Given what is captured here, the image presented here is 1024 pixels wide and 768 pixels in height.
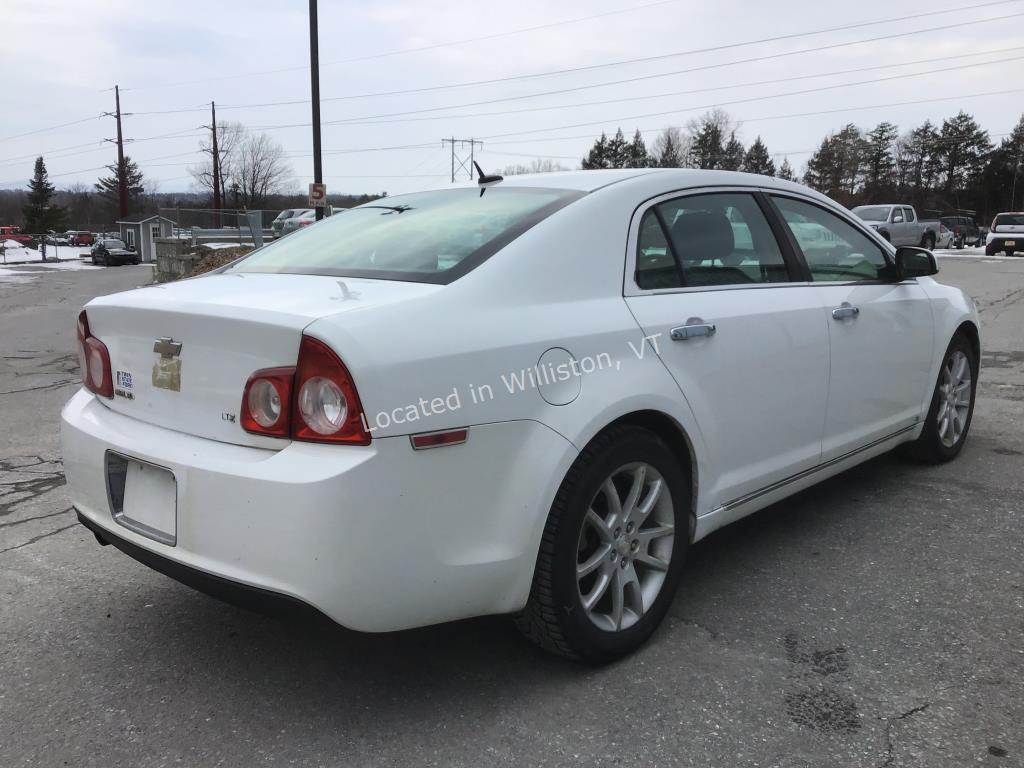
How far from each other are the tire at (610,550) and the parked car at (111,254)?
42.9m

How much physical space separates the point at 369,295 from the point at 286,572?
2.51 feet

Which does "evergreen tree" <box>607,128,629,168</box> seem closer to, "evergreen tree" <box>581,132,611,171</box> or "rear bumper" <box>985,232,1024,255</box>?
"evergreen tree" <box>581,132,611,171</box>

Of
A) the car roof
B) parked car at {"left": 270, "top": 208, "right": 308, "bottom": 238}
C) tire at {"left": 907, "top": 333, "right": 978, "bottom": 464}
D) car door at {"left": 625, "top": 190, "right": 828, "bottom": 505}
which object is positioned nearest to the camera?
car door at {"left": 625, "top": 190, "right": 828, "bottom": 505}

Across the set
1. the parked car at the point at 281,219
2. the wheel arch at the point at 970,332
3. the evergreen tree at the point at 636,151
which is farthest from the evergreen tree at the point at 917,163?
the wheel arch at the point at 970,332

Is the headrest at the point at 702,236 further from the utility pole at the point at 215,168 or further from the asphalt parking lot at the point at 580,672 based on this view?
the utility pole at the point at 215,168

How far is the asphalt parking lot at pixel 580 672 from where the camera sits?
7.23 feet

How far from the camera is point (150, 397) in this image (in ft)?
8.08

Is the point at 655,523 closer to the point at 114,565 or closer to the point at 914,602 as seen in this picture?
the point at 914,602

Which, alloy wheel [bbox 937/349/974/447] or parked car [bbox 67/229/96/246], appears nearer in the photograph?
alloy wheel [bbox 937/349/974/447]

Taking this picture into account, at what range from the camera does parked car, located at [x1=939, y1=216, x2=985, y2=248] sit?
42.9 meters

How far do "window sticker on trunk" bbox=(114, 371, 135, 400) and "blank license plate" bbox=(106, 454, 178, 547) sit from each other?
0.20m

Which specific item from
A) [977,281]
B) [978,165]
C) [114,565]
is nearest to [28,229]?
[977,281]

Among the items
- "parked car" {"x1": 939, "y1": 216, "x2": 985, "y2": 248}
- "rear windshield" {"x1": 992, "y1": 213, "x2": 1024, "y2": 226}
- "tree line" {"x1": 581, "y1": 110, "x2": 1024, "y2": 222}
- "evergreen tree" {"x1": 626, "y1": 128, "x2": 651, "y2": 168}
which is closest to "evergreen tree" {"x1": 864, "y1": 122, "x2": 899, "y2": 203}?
"tree line" {"x1": 581, "y1": 110, "x2": 1024, "y2": 222}

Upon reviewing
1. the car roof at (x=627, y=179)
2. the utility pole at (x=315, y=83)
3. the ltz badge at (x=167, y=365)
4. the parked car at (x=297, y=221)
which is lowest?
the ltz badge at (x=167, y=365)
